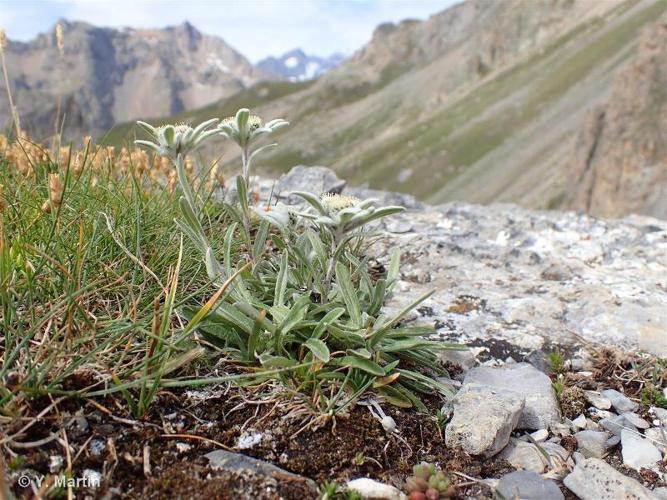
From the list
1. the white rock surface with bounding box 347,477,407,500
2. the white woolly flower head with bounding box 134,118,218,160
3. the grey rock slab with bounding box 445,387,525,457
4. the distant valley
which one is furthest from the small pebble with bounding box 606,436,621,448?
the distant valley

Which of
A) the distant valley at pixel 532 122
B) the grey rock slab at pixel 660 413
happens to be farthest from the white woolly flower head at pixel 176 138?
the grey rock slab at pixel 660 413

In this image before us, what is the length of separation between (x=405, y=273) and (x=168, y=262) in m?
2.60

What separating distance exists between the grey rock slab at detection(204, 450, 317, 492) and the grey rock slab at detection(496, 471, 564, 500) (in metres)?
0.87

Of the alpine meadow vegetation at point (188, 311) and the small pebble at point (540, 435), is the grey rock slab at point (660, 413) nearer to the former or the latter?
the small pebble at point (540, 435)

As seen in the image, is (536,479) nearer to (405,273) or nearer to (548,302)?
(548,302)

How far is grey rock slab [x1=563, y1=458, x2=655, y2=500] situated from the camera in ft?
7.84

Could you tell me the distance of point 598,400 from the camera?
335 cm

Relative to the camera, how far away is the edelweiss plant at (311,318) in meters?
2.76

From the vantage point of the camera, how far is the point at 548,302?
4.71 metres

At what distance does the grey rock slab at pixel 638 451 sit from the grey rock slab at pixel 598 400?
320mm

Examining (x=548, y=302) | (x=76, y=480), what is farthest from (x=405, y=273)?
(x=76, y=480)

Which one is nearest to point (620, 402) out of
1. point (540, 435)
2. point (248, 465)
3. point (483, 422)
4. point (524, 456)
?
point (540, 435)

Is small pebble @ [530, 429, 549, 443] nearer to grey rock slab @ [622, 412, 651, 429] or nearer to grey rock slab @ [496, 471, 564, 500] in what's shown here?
grey rock slab @ [496, 471, 564, 500]

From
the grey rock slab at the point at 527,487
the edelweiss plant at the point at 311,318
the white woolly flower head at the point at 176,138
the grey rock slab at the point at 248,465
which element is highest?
the white woolly flower head at the point at 176,138
